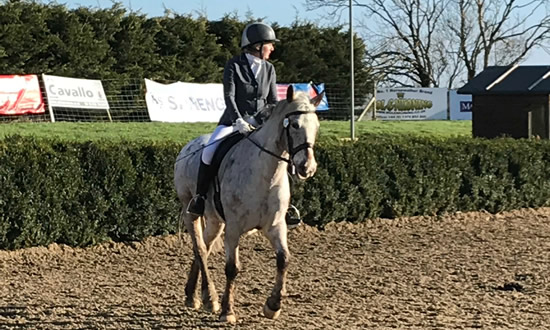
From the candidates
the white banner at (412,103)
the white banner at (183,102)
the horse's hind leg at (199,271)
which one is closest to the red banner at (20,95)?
the white banner at (183,102)

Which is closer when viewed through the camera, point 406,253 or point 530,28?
point 406,253

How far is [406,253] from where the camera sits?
1157 centimetres

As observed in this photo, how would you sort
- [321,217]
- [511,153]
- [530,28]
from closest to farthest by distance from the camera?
1. [321,217]
2. [511,153]
3. [530,28]

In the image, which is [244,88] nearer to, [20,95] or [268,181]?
[268,181]

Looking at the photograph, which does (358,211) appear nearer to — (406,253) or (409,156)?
(409,156)

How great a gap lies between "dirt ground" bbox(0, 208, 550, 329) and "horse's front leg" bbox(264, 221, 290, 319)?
265mm

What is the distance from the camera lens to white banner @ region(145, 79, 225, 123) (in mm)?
25500

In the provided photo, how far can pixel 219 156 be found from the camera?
7867 mm

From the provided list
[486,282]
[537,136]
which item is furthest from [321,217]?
[537,136]

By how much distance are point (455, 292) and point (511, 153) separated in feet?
26.3

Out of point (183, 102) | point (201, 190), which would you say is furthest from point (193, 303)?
point (183, 102)

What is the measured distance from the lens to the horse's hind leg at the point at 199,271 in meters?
7.89

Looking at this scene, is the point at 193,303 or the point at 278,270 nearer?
the point at 278,270

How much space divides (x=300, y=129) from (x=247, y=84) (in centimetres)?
129
